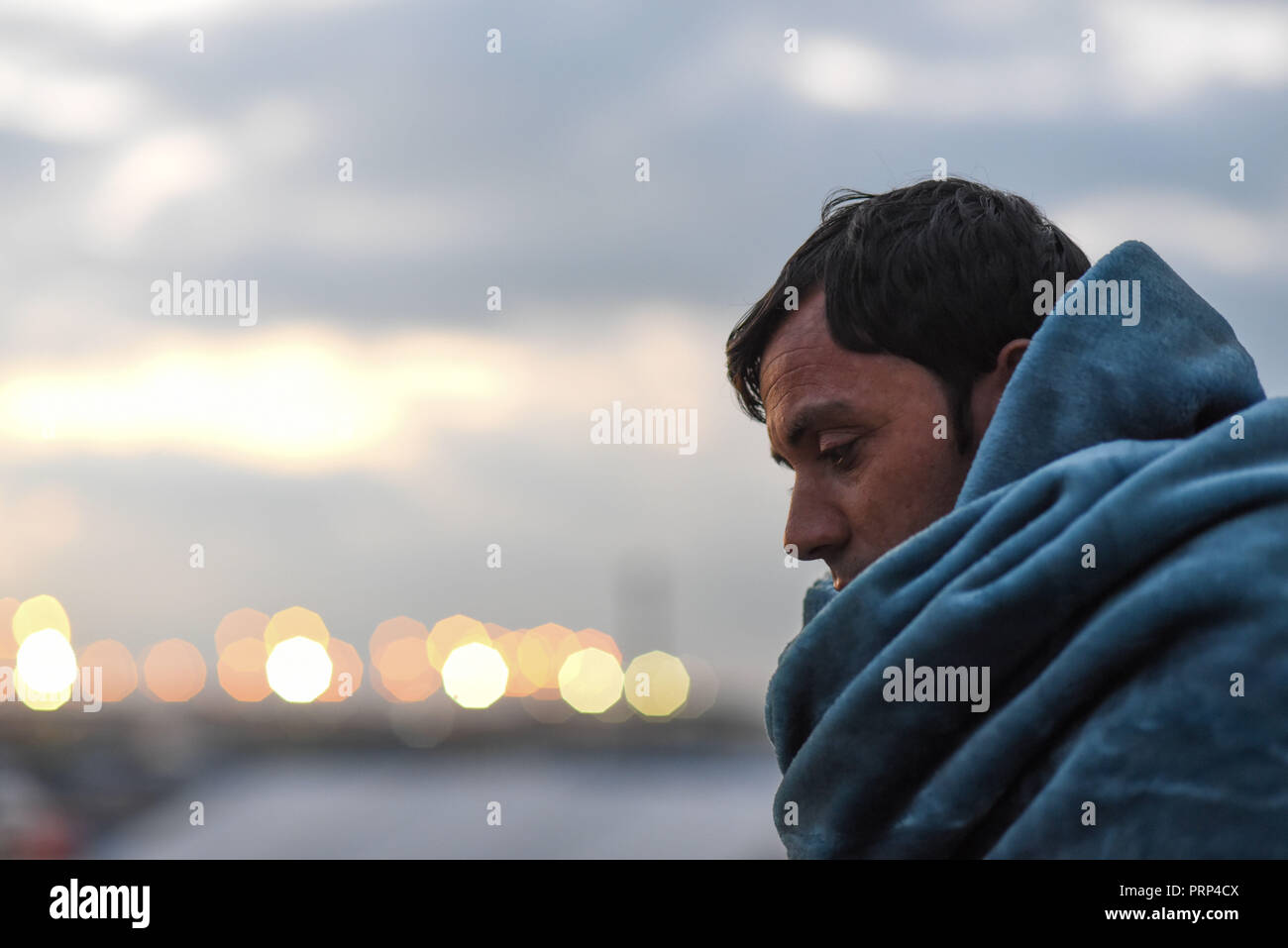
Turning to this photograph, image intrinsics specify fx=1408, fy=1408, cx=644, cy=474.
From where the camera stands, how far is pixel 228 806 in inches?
1660

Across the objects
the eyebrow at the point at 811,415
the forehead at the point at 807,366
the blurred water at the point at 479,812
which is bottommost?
the blurred water at the point at 479,812

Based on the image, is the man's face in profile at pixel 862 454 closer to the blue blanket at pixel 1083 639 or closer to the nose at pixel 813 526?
the nose at pixel 813 526

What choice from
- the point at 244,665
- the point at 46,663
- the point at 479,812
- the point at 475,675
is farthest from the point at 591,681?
the point at 479,812

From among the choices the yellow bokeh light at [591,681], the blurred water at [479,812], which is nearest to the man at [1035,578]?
the blurred water at [479,812]

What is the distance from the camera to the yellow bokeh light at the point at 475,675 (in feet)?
309

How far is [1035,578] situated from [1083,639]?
0.10 metres

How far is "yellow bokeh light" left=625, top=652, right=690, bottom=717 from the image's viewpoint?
99188 millimetres

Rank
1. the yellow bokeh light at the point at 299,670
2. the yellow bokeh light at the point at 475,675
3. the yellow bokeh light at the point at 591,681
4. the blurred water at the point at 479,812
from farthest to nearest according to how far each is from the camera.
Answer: the yellow bokeh light at the point at 591,681
the yellow bokeh light at the point at 475,675
the yellow bokeh light at the point at 299,670
the blurred water at the point at 479,812

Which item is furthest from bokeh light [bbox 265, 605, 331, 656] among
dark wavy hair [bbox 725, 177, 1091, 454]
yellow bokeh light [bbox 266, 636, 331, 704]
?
dark wavy hair [bbox 725, 177, 1091, 454]

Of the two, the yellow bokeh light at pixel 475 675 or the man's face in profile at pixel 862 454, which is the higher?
the man's face in profile at pixel 862 454

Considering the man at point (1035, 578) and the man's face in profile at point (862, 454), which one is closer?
the man at point (1035, 578)

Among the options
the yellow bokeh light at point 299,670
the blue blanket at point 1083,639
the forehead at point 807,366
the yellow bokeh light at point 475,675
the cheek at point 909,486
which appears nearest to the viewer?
the blue blanket at point 1083,639

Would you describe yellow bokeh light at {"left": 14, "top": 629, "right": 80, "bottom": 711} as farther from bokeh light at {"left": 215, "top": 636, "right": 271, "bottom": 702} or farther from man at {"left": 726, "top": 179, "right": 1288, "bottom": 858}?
man at {"left": 726, "top": 179, "right": 1288, "bottom": 858}
